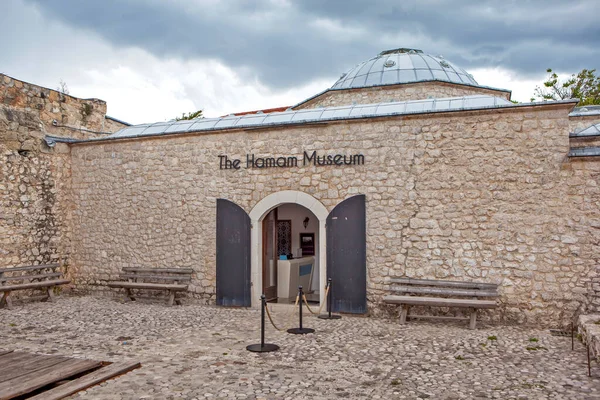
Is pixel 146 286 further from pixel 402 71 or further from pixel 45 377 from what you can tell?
pixel 402 71

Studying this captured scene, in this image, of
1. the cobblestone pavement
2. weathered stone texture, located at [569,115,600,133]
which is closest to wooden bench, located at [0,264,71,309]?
the cobblestone pavement

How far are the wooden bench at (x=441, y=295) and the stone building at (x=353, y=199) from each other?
0.18 m

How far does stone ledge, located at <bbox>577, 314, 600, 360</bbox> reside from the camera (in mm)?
5766

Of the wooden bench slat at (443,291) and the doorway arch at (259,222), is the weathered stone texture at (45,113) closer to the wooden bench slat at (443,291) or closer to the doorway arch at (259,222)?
the doorway arch at (259,222)

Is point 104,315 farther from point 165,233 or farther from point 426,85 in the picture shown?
point 426,85

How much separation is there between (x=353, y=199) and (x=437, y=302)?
2.26m

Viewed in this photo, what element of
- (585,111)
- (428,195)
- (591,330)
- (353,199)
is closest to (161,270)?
(353,199)

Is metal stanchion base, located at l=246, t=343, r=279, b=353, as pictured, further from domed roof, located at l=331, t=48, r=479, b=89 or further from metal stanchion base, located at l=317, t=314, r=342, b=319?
domed roof, located at l=331, t=48, r=479, b=89

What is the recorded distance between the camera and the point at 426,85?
13.4 meters

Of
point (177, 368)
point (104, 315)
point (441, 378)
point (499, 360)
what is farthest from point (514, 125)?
point (104, 315)

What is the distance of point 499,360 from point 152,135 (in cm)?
775

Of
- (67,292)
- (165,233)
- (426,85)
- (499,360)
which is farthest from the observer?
(426,85)

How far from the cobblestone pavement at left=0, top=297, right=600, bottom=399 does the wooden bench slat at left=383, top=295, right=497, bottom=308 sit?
0.37m

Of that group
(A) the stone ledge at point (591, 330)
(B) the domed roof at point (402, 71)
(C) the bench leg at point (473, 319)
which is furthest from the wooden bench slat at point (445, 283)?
(B) the domed roof at point (402, 71)
